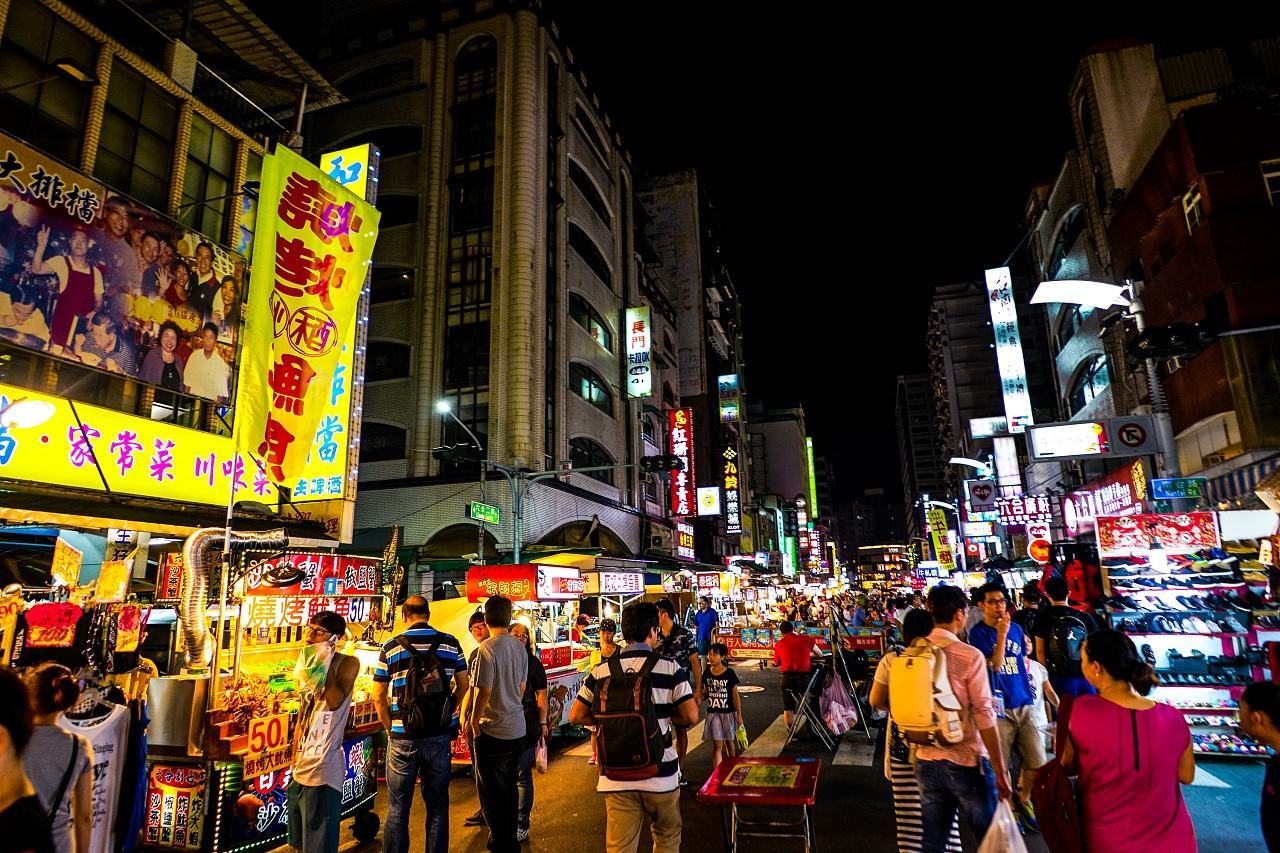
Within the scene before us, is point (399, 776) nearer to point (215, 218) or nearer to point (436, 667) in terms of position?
point (436, 667)

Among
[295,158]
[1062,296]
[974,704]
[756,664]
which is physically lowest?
[756,664]

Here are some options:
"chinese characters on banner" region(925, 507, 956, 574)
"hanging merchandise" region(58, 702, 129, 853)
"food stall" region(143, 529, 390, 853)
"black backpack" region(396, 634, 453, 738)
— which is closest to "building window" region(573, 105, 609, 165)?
"food stall" region(143, 529, 390, 853)

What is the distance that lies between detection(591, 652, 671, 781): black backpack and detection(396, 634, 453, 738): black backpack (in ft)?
6.37

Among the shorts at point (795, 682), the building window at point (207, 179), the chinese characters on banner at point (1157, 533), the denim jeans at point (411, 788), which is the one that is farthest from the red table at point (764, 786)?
the building window at point (207, 179)

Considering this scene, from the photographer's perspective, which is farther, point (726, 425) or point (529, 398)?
point (726, 425)

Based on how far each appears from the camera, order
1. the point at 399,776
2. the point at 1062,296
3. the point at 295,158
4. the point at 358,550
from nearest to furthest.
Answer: the point at 399,776 < the point at 295,158 < the point at 1062,296 < the point at 358,550

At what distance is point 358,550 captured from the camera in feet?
77.8

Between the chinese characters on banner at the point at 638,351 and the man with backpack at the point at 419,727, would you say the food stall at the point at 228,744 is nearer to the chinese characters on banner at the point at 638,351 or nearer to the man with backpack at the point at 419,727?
the man with backpack at the point at 419,727

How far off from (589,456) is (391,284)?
11.2 meters

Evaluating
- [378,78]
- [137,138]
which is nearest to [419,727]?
[137,138]

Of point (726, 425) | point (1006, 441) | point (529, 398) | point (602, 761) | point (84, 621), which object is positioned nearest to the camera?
point (602, 761)

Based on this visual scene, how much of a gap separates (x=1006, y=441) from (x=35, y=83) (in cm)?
4613

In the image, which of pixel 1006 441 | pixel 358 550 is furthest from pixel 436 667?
pixel 1006 441

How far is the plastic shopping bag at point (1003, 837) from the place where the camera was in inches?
153
